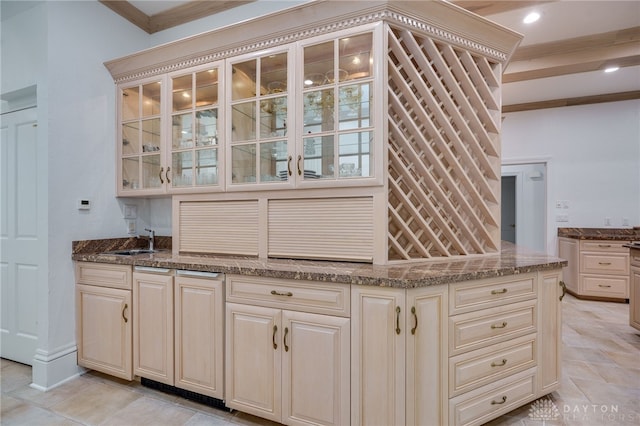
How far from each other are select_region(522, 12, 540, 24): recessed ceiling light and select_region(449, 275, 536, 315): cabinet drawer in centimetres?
226

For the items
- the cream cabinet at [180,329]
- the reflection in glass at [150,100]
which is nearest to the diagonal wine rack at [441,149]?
the cream cabinet at [180,329]

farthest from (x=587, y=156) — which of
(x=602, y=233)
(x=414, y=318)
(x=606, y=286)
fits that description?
(x=414, y=318)

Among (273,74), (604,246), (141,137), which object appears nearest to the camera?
(273,74)

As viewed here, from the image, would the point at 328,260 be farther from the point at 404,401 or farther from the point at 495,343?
the point at 495,343

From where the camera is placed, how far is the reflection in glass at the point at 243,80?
2.17 meters

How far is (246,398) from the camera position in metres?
1.74

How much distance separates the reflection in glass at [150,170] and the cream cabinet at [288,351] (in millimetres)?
1333

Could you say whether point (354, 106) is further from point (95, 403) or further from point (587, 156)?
point (587, 156)

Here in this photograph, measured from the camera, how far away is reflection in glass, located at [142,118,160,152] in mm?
2584

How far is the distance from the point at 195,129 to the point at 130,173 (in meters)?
0.79

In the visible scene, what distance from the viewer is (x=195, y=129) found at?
93.0 inches

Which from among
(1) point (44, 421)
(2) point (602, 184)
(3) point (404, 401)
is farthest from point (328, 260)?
(2) point (602, 184)

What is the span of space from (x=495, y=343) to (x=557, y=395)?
32.7 inches

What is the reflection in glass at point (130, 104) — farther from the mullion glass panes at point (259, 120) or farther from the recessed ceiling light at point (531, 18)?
the recessed ceiling light at point (531, 18)
